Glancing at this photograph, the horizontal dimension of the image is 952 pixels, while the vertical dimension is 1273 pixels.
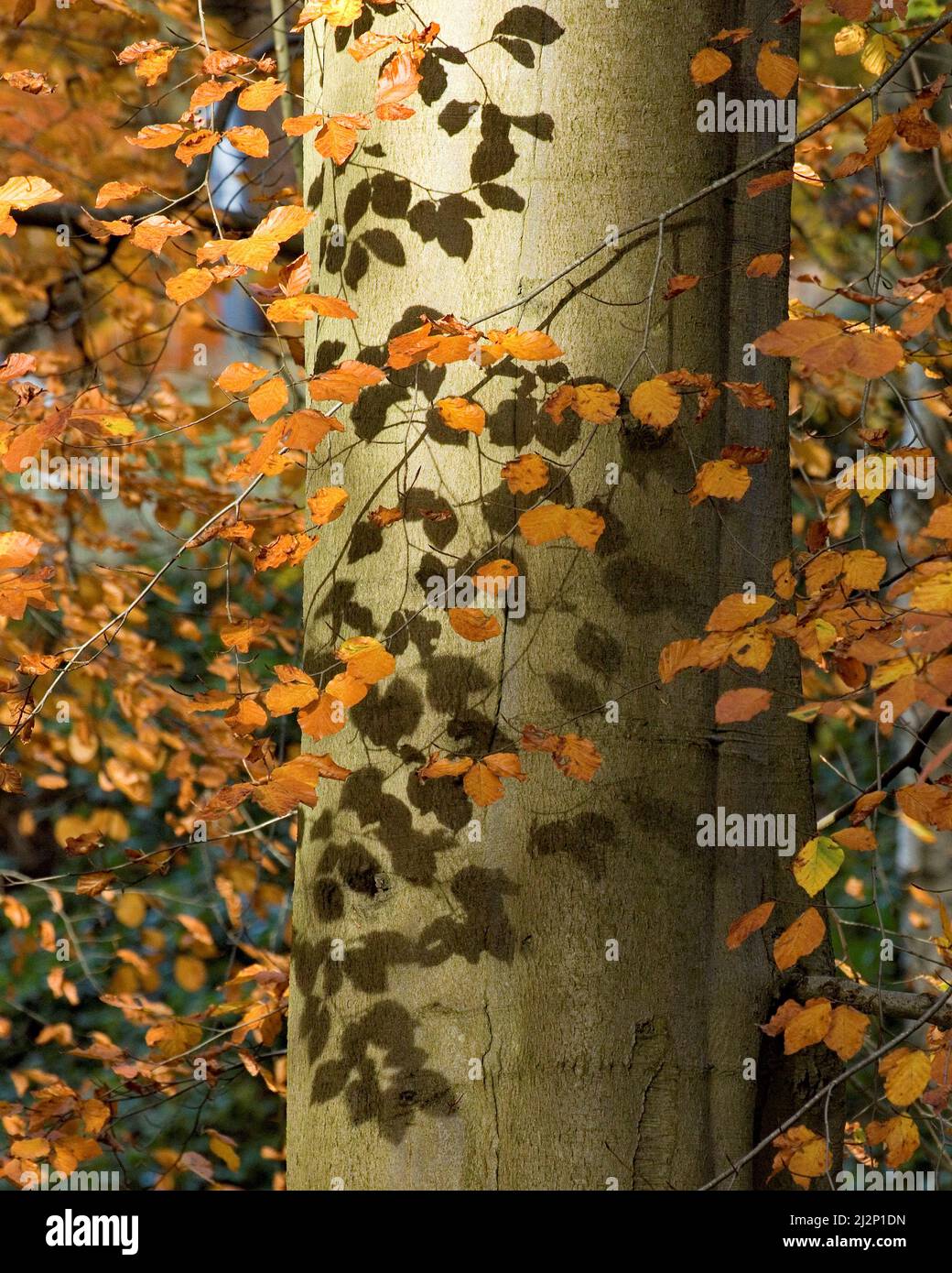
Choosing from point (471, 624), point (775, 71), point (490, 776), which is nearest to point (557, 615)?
point (471, 624)

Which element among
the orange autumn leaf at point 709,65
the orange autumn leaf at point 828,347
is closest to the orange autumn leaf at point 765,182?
the orange autumn leaf at point 709,65

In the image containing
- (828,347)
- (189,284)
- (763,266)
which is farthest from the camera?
(189,284)

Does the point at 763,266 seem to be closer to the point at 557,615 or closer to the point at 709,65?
the point at 709,65

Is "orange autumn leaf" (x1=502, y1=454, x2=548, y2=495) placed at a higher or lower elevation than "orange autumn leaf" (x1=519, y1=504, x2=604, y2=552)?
higher

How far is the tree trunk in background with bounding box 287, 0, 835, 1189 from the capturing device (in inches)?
55.7

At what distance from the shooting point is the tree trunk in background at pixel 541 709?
55.7 inches

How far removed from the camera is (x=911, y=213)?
4.23 meters

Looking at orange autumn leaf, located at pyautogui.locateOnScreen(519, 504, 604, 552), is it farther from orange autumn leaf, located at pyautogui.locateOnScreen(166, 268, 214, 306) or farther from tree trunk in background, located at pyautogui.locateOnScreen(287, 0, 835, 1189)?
orange autumn leaf, located at pyautogui.locateOnScreen(166, 268, 214, 306)

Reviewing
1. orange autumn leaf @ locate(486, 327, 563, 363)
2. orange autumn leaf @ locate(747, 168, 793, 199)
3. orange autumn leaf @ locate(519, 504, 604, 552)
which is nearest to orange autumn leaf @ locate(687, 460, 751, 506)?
orange autumn leaf @ locate(519, 504, 604, 552)

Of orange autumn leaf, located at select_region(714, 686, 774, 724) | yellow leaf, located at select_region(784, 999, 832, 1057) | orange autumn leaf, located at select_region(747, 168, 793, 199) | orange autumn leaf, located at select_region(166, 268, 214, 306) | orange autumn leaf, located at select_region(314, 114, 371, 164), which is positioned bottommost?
yellow leaf, located at select_region(784, 999, 832, 1057)

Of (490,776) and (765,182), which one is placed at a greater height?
(765,182)

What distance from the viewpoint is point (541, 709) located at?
1.45m

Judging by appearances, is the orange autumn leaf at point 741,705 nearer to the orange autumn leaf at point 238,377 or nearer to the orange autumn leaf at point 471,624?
the orange autumn leaf at point 471,624

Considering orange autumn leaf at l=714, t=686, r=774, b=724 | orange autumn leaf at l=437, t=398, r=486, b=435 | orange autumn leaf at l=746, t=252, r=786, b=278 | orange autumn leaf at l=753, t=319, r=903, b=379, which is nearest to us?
orange autumn leaf at l=753, t=319, r=903, b=379
